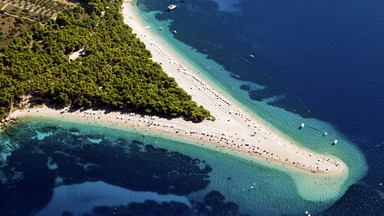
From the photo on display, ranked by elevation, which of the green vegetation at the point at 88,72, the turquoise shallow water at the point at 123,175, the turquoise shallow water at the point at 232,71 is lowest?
the turquoise shallow water at the point at 123,175

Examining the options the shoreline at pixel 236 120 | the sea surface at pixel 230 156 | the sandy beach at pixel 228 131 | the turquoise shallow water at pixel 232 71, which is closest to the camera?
the sea surface at pixel 230 156

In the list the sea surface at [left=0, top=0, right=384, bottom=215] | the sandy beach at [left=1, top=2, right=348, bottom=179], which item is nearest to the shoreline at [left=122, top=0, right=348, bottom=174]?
the sandy beach at [left=1, top=2, right=348, bottom=179]

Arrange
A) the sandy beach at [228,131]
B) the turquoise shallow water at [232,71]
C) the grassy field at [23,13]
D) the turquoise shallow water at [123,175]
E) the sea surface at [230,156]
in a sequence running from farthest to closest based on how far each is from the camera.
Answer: the grassy field at [23,13] → the turquoise shallow water at [232,71] → the sandy beach at [228,131] → the sea surface at [230,156] → the turquoise shallow water at [123,175]

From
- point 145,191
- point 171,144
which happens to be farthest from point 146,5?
point 145,191

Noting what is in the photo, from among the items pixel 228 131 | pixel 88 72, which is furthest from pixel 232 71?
pixel 88 72

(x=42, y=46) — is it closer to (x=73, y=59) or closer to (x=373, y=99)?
(x=73, y=59)

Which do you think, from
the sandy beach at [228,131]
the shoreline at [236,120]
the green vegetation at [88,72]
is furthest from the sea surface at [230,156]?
the green vegetation at [88,72]

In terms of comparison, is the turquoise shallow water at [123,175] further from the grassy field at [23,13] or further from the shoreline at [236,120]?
the grassy field at [23,13]
